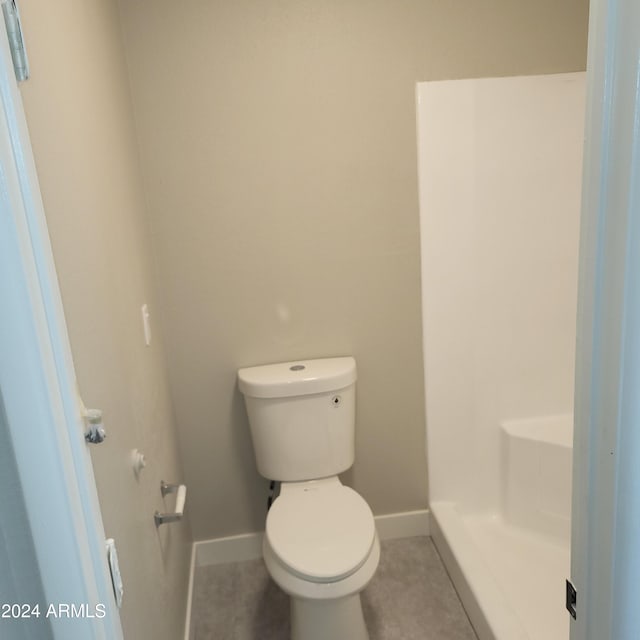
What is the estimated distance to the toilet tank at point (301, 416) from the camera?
69.7 inches

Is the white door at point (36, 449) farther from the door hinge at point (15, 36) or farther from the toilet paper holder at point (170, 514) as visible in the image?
the toilet paper holder at point (170, 514)

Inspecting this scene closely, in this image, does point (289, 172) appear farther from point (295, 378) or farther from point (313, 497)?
point (313, 497)

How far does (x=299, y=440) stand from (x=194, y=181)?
38.8 inches

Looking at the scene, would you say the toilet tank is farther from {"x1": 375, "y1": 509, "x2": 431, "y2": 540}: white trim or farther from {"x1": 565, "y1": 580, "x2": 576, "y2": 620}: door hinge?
{"x1": 565, "y1": 580, "x2": 576, "y2": 620}: door hinge

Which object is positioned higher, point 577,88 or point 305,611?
point 577,88

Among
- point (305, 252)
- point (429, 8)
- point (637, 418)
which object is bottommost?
point (637, 418)

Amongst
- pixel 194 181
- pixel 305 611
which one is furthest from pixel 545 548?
pixel 194 181

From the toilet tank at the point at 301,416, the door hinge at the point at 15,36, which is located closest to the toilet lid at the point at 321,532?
the toilet tank at the point at 301,416

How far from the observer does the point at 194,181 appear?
1.75m

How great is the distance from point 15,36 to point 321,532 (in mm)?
1395

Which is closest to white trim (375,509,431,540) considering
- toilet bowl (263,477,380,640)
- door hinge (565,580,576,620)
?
toilet bowl (263,477,380,640)

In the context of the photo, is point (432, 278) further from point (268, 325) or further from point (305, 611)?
point (305, 611)

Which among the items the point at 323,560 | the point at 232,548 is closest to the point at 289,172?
the point at 323,560

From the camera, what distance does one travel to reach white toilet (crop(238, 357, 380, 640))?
4.62 ft
